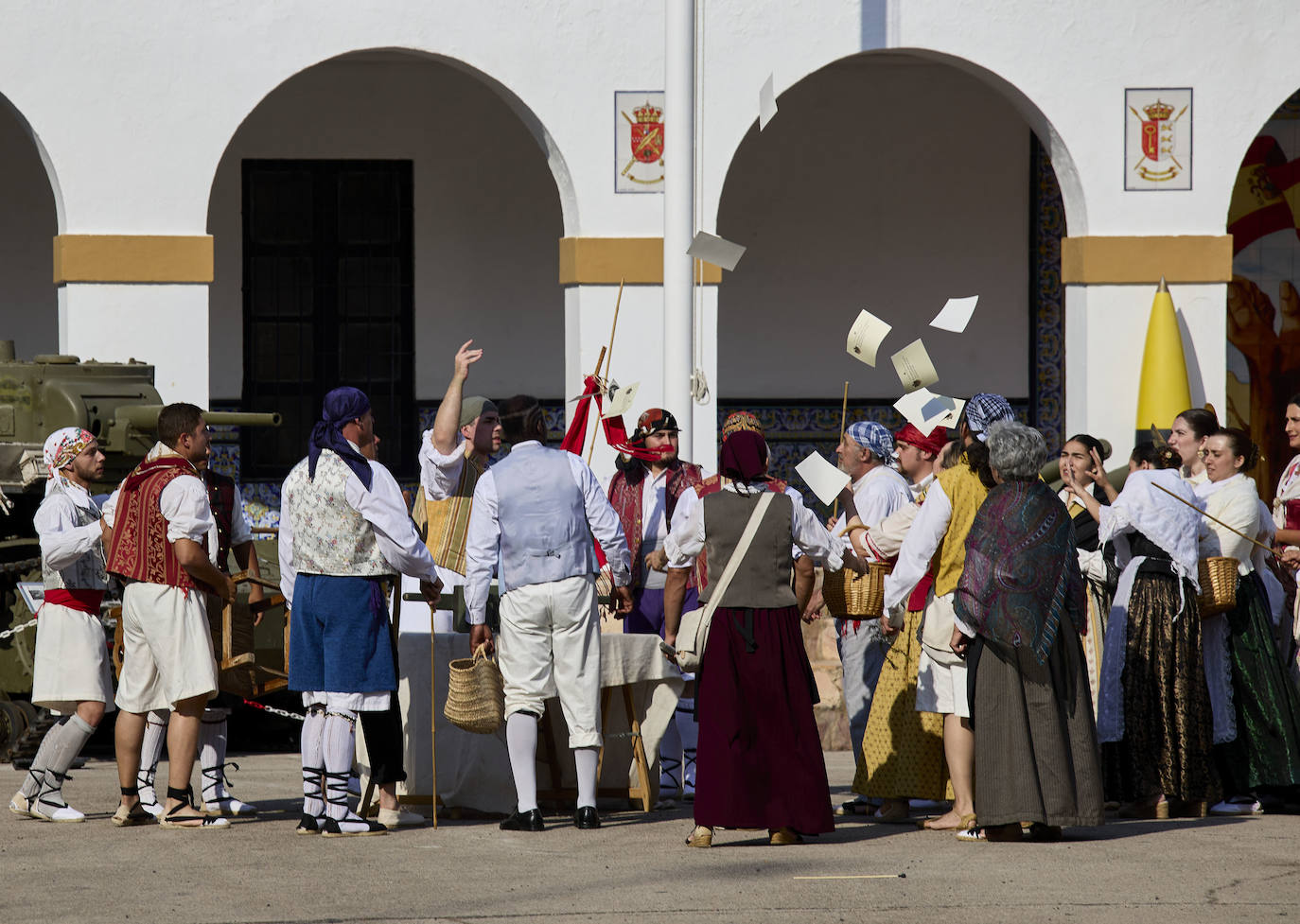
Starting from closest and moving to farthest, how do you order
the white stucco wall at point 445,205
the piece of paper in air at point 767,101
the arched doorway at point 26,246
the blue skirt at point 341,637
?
the blue skirt at point 341,637 < the piece of paper in air at point 767,101 < the arched doorway at point 26,246 < the white stucco wall at point 445,205

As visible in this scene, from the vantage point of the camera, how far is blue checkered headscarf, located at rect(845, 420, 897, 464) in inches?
322

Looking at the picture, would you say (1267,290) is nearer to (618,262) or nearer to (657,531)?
(618,262)

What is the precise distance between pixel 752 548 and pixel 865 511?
1220 millimetres

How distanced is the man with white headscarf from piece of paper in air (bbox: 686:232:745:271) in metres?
3.17

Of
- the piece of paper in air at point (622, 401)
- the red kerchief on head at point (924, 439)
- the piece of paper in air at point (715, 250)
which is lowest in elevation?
the red kerchief on head at point (924, 439)

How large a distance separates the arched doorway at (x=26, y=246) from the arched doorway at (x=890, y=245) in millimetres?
4790

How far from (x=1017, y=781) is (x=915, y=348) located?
1913mm

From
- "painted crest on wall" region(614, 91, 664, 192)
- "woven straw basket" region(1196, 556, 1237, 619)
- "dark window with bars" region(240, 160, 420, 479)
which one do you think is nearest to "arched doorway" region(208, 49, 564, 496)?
"dark window with bars" region(240, 160, 420, 479)

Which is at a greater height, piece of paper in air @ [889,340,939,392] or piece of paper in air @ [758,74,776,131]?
piece of paper in air @ [758,74,776,131]

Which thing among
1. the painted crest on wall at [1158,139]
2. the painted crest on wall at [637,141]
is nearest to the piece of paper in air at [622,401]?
the painted crest on wall at [637,141]

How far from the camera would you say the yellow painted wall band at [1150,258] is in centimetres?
1203

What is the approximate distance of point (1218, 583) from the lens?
768 centimetres

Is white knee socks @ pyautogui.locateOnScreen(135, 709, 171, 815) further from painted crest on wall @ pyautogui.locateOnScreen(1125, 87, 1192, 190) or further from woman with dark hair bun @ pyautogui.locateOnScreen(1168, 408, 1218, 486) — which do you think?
painted crest on wall @ pyautogui.locateOnScreen(1125, 87, 1192, 190)

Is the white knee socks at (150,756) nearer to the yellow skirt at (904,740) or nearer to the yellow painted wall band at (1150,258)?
the yellow skirt at (904,740)
